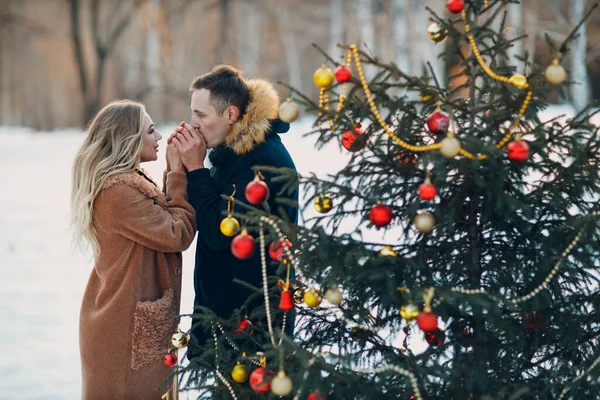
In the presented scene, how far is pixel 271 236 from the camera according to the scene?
270 centimetres

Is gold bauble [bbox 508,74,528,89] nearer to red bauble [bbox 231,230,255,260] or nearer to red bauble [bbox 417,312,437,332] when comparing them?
red bauble [bbox 417,312,437,332]

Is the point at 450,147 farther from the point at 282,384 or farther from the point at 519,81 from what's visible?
the point at 282,384

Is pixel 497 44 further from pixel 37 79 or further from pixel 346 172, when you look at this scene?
pixel 37 79

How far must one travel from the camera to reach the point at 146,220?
331 centimetres

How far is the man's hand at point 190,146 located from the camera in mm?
3412

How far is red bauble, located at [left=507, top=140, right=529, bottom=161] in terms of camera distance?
2410 millimetres

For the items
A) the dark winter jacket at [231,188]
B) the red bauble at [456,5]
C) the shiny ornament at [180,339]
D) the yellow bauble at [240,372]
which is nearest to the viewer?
the red bauble at [456,5]

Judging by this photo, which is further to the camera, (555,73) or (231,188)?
(231,188)

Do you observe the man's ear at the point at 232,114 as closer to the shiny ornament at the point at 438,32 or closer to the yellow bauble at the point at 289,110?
the yellow bauble at the point at 289,110

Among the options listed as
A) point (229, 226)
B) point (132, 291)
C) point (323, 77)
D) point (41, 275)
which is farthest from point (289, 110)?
point (41, 275)

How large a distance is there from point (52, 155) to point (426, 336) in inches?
643

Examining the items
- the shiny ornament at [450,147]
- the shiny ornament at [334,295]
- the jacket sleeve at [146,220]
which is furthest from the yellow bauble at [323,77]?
the jacket sleeve at [146,220]

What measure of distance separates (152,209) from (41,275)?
5968 millimetres

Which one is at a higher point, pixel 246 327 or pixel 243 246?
pixel 243 246
